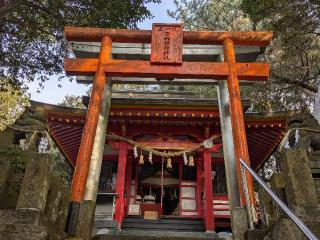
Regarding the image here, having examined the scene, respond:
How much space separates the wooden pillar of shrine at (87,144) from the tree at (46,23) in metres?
4.38

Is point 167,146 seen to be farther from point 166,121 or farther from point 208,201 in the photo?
point 208,201

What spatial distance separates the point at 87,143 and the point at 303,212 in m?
3.42

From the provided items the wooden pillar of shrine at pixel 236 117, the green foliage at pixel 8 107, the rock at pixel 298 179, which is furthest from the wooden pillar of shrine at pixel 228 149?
the green foliage at pixel 8 107

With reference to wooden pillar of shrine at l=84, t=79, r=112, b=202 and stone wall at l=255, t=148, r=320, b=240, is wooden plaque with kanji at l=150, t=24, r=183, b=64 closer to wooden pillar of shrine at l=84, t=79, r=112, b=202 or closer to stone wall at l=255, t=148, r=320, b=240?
wooden pillar of shrine at l=84, t=79, r=112, b=202

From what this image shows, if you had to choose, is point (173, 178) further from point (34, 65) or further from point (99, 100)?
point (99, 100)

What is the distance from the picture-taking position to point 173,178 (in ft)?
42.5

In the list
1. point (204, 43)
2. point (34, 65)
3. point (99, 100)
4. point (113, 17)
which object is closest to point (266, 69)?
point (204, 43)

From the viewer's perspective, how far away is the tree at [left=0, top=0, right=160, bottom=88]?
424 inches

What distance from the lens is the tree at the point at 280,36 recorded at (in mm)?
9484

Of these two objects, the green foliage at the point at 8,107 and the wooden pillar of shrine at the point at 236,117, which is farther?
the green foliage at the point at 8,107

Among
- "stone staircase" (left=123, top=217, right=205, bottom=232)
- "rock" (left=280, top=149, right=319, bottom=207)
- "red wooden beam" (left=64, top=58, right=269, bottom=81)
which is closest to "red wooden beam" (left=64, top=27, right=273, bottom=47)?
"red wooden beam" (left=64, top=58, right=269, bottom=81)

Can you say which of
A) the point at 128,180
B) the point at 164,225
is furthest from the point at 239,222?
the point at 128,180

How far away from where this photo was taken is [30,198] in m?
3.51

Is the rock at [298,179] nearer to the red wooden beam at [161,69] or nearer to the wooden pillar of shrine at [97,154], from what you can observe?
the wooden pillar of shrine at [97,154]
